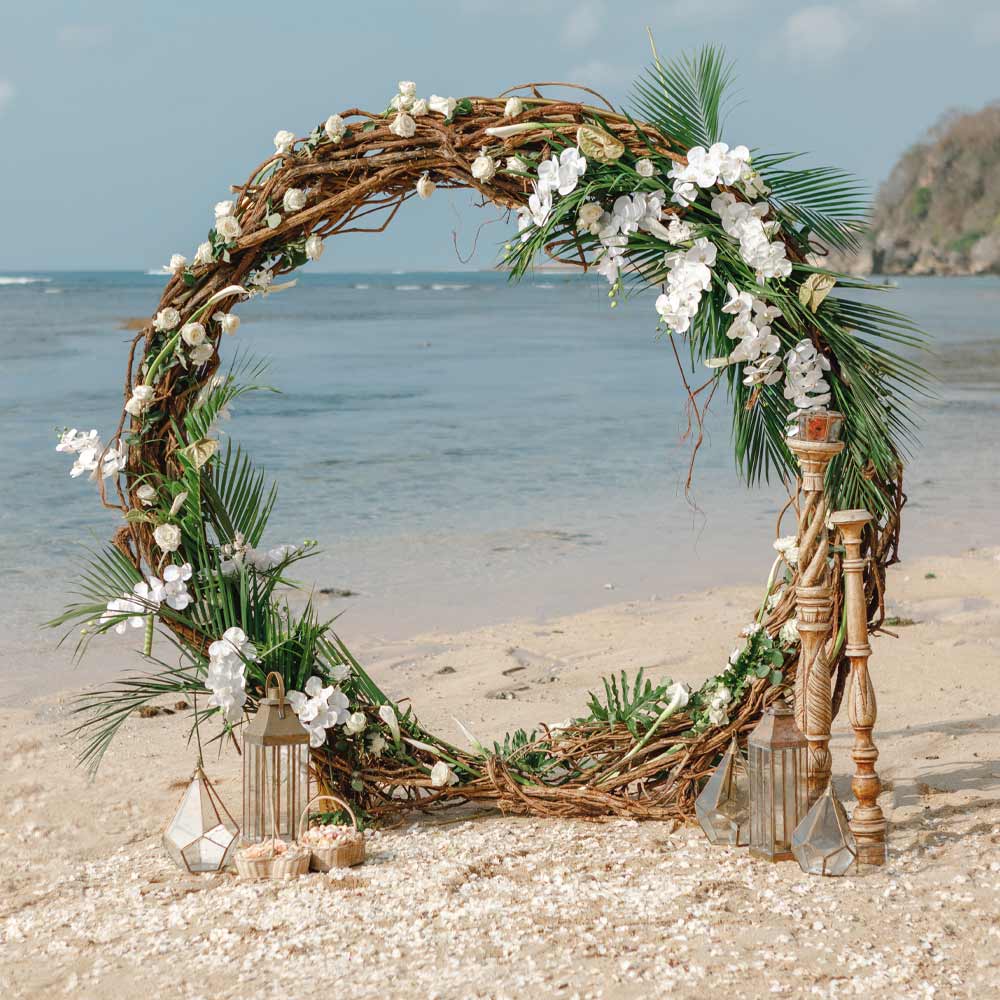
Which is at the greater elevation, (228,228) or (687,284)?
(228,228)

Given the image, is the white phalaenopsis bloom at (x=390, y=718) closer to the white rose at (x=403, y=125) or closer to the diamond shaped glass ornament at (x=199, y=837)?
the diamond shaped glass ornament at (x=199, y=837)

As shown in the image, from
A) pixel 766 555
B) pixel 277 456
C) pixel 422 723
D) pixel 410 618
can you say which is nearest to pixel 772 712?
pixel 422 723

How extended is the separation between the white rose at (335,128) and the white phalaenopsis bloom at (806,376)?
4.70ft

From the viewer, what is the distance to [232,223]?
3727 mm

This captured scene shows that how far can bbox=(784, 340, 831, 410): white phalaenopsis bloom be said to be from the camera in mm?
3334

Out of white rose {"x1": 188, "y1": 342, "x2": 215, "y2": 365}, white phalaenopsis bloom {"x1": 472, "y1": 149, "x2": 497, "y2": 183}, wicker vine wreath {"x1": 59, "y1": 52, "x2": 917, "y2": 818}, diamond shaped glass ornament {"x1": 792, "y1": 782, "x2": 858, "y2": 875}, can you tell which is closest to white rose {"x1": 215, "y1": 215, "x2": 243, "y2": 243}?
wicker vine wreath {"x1": 59, "y1": 52, "x2": 917, "y2": 818}

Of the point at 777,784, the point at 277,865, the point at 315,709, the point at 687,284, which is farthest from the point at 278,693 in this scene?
the point at 687,284

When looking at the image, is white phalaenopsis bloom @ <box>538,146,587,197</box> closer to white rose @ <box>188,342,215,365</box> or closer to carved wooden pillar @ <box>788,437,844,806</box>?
carved wooden pillar @ <box>788,437,844,806</box>

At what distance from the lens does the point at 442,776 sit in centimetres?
375

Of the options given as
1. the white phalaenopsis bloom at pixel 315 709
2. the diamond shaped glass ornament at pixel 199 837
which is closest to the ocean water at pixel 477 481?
the white phalaenopsis bloom at pixel 315 709

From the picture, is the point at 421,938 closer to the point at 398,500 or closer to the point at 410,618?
the point at 410,618

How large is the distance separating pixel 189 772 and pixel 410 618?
89.5 inches

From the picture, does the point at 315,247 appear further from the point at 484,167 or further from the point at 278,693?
the point at 278,693

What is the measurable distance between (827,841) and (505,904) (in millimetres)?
851
